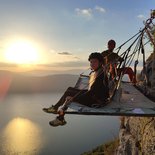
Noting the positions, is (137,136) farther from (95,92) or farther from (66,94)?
(66,94)

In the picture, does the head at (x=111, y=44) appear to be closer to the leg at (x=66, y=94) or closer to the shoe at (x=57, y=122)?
the leg at (x=66, y=94)

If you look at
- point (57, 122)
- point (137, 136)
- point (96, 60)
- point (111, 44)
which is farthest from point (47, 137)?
point (57, 122)

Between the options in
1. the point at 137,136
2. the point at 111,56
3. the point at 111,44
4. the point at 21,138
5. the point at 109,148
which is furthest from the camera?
the point at 21,138

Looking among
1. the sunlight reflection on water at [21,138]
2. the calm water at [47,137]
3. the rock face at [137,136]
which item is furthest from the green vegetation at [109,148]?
the sunlight reflection on water at [21,138]

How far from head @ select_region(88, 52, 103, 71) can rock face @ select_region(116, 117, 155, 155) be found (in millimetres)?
4284

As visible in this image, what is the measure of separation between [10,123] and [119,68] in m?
148

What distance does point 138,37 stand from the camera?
1213cm

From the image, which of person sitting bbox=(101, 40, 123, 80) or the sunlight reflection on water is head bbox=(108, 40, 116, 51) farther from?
the sunlight reflection on water

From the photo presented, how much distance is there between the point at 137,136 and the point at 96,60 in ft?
23.4

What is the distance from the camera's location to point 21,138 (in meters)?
126

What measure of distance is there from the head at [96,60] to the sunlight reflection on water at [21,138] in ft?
315

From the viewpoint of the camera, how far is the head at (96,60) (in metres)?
10.5

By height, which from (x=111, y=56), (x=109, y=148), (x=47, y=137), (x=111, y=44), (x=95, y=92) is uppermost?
(x=111, y=44)

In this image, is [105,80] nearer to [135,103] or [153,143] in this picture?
[135,103]
